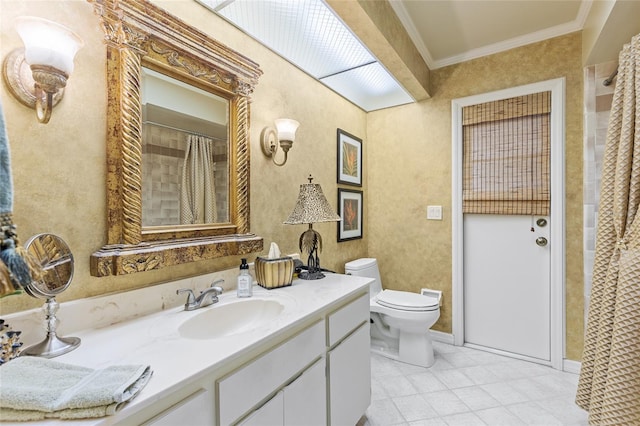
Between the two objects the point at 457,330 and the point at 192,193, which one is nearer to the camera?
the point at 192,193

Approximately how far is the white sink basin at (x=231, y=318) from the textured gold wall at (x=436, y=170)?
181cm

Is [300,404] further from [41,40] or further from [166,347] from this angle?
[41,40]

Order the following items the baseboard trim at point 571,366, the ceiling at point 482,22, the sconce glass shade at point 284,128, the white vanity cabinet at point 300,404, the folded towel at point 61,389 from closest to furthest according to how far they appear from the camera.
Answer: the folded towel at point 61,389
the white vanity cabinet at point 300,404
the sconce glass shade at point 284,128
the ceiling at point 482,22
the baseboard trim at point 571,366

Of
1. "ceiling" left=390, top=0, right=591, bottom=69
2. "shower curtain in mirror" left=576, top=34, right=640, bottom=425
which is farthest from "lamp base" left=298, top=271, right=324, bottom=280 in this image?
"ceiling" left=390, top=0, right=591, bottom=69

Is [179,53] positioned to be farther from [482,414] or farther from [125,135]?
[482,414]

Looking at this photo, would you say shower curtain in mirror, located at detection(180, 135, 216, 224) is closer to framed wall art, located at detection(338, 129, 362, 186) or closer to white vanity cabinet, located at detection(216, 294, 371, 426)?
white vanity cabinet, located at detection(216, 294, 371, 426)

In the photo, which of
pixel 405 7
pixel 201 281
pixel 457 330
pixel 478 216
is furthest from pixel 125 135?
pixel 457 330

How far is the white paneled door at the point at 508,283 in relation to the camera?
2.32m

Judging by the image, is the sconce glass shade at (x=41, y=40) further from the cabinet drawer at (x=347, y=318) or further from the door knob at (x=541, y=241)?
the door knob at (x=541, y=241)

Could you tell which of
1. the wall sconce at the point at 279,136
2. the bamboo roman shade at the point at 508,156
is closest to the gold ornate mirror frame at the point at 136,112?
the wall sconce at the point at 279,136

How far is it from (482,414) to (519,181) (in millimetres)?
1687

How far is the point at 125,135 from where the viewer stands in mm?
1113

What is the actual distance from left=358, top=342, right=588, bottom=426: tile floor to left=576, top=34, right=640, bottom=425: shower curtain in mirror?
0.26m

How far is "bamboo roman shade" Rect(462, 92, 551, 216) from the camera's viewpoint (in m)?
2.29
